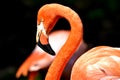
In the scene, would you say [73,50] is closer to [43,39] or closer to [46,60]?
[43,39]

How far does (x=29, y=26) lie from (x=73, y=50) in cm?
222

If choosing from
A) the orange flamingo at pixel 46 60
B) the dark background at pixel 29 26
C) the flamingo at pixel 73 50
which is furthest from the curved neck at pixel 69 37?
the dark background at pixel 29 26

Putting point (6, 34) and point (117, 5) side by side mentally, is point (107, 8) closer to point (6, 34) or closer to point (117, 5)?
point (117, 5)

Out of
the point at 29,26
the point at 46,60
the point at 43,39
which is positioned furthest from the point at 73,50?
the point at 29,26

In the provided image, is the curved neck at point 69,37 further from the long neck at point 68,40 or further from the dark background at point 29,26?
the dark background at point 29,26

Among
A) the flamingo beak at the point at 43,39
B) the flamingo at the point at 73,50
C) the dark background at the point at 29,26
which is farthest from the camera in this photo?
the dark background at the point at 29,26

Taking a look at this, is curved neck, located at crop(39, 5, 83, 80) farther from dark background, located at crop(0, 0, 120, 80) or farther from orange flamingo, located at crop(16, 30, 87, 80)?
dark background, located at crop(0, 0, 120, 80)

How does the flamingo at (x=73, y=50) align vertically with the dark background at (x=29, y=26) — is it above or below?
above

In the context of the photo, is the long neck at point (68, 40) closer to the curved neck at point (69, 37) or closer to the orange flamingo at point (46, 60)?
the curved neck at point (69, 37)

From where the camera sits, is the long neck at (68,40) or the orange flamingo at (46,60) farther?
the orange flamingo at (46,60)

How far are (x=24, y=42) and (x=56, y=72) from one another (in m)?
2.16

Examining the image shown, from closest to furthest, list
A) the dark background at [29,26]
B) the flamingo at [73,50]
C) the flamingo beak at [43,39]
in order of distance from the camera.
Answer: the flamingo at [73,50] < the flamingo beak at [43,39] < the dark background at [29,26]

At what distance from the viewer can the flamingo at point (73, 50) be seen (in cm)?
298

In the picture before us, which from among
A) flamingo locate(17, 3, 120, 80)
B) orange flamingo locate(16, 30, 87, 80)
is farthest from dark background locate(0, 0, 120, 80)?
flamingo locate(17, 3, 120, 80)
